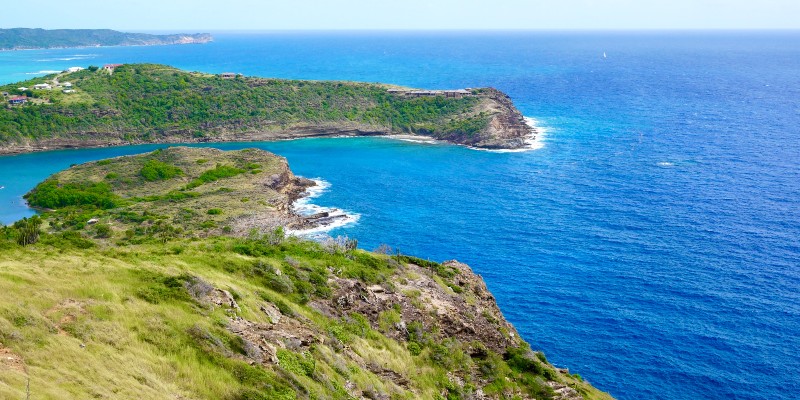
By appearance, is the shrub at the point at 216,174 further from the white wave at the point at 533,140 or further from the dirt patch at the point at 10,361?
the dirt patch at the point at 10,361

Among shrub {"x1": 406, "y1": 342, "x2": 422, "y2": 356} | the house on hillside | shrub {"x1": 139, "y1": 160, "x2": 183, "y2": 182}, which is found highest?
the house on hillside

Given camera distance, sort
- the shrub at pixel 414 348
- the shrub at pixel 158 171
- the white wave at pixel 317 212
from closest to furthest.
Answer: the shrub at pixel 414 348, the white wave at pixel 317 212, the shrub at pixel 158 171

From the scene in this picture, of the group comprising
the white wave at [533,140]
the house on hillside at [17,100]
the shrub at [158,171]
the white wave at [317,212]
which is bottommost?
the white wave at [317,212]

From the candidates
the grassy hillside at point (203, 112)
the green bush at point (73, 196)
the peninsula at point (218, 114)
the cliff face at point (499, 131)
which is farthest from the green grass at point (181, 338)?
the grassy hillside at point (203, 112)

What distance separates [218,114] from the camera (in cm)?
18225

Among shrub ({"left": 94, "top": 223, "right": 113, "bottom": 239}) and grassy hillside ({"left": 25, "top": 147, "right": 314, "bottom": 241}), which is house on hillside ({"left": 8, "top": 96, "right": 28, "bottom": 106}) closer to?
grassy hillside ({"left": 25, "top": 147, "right": 314, "bottom": 241})

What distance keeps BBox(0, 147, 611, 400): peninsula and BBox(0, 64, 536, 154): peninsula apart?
361ft

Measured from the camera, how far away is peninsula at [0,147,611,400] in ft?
95.9

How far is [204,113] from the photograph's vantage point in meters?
182

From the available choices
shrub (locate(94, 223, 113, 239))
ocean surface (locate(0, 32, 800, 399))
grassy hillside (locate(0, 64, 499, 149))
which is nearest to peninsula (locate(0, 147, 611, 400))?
ocean surface (locate(0, 32, 800, 399))

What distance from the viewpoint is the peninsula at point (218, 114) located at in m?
165

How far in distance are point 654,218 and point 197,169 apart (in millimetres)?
86761

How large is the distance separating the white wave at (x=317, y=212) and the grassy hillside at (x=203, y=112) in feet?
211

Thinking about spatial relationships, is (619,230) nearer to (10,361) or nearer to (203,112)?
(10,361)
